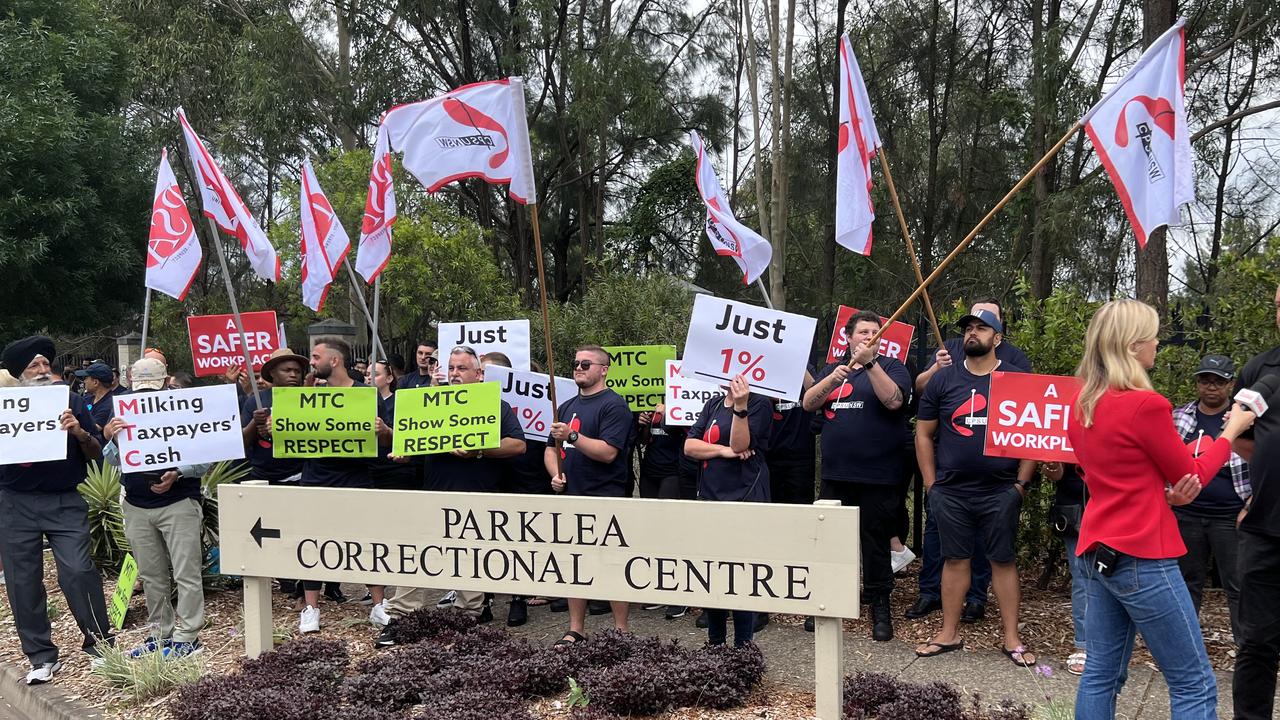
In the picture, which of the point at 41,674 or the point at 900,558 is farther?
the point at 900,558

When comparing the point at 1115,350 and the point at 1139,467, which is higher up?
the point at 1115,350

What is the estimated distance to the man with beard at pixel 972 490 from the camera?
579 cm

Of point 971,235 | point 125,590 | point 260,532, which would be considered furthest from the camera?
point 125,590

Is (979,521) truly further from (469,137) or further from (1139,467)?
(469,137)

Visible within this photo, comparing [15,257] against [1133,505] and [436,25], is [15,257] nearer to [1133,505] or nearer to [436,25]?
[436,25]

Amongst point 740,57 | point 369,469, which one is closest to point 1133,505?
point 369,469

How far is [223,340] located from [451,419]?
4.06 meters

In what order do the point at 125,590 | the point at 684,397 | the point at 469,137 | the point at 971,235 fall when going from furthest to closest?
the point at 684,397 → the point at 125,590 → the point at 469,137 → the point at 971,235

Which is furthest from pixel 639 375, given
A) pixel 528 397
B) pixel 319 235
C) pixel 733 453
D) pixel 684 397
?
pixel 319 235

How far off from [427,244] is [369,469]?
12.9 m

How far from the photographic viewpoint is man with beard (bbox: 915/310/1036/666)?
5.79 metres

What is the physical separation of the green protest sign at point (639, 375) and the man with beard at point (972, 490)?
92.5 inches

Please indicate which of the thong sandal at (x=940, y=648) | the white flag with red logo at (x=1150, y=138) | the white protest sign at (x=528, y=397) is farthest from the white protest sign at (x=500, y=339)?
the white flag with red logo at (x=1150, y=138)

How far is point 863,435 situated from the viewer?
6.32m
